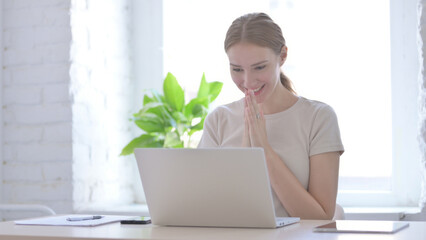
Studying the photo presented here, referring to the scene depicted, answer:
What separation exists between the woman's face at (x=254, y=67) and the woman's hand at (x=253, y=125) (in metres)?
0.06

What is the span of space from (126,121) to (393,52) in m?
1.39

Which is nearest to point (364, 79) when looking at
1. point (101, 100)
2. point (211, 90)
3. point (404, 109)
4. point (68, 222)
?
point (404, 109)

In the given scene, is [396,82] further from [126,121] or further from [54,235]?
[54,235]

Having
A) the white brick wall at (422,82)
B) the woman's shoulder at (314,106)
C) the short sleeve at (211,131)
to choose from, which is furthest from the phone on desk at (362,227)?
the white brick wall at (422,82)

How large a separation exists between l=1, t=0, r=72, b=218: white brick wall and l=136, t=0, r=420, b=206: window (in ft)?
3.31

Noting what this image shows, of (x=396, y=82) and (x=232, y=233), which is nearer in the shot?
(x=232, y=233)

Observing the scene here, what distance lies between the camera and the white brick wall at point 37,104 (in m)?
2.88

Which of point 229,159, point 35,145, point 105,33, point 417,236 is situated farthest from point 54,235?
point 105,33

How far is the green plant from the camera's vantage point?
9.32ft

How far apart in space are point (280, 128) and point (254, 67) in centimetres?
23

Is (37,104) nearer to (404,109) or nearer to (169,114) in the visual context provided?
(169,114)

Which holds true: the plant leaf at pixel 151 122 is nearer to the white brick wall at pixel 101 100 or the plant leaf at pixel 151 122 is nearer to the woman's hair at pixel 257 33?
the white brick wall at pixel 101 100

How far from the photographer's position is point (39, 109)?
2.93m

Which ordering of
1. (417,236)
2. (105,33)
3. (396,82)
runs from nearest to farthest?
(417,236) < (396,82) < (105,33)
